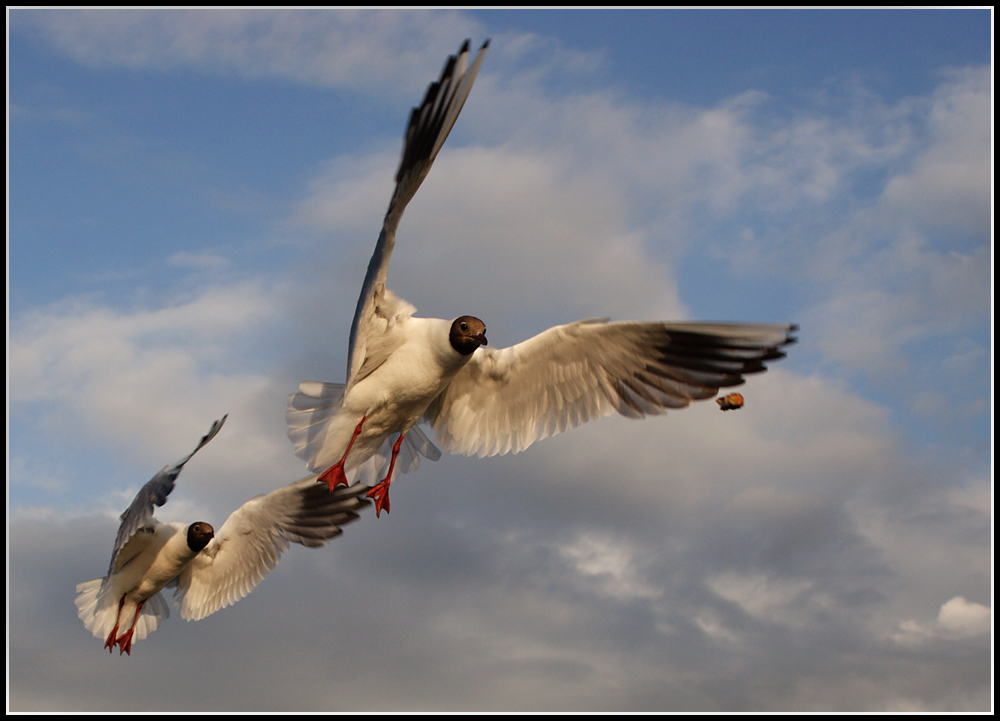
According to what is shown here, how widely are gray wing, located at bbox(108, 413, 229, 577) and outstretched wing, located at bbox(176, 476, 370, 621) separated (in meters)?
1.69

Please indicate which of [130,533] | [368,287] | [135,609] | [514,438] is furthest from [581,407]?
[135,609]

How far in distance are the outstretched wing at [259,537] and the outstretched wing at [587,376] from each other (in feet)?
7.17

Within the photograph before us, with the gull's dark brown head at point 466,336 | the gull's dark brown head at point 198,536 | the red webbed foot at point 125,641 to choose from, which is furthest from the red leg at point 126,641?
the gull's dark brown head at point 466,336

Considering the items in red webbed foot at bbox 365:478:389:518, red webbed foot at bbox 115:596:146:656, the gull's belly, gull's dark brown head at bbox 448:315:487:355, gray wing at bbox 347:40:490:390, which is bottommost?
red webbed foot at bbox 115:596:146:656

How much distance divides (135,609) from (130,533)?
2.78 meters

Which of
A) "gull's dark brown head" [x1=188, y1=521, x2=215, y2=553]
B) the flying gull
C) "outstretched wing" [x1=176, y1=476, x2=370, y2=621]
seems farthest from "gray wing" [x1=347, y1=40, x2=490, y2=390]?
"gull's dark brown head" [x1=188, y1=521, x2=215, y2=553]

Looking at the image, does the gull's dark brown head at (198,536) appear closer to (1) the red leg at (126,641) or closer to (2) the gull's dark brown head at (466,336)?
(1) the red leg at (126,641)

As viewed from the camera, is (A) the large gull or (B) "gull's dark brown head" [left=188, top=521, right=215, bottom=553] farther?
(B) "gull's dark brown head" [left=188, top=521, right=215, bottom=553]

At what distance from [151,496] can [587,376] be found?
373 centimetres

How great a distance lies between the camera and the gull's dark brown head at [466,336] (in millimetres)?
6527

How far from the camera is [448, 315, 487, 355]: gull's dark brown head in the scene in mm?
6527

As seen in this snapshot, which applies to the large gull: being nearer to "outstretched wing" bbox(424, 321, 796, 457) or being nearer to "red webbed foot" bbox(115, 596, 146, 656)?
"outstretched wing" bbox(424, 321, 796, 457)

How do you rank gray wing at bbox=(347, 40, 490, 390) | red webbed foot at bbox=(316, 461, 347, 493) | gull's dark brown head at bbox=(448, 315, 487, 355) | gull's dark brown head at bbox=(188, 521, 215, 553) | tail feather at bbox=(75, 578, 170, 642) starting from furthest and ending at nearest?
tail feather at bbox=(75, 578, 170, 642) → gull's dark brown head at bbox=(188, 521, 215, 553) → red webbed foot at bbox=(316, 461, 347, 493) → gull's dark brown head at bbox=(448, 315, 487, 355) → gray wing at bbox=(347, 40, 490, 390)

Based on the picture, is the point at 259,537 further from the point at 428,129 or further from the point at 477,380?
the point at 428,129
